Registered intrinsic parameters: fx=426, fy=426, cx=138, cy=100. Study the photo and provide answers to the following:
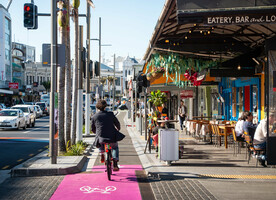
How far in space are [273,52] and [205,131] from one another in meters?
7.48

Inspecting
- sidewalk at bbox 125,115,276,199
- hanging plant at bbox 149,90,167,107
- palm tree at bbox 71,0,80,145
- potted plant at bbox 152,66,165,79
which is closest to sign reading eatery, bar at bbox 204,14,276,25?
sidewalk at bbox 125,115,276,199

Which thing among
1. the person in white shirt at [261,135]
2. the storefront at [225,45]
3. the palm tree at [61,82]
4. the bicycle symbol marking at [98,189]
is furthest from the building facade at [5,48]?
the bicycle symbol marking at [98,189]

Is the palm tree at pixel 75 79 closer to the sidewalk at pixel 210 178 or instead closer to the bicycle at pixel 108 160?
the sidewalk at pixel 210 178

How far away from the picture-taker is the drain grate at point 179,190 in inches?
307

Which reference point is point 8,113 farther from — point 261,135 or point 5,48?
point 5,48

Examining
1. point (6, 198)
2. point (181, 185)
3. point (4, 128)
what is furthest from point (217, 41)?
point (4, 128)

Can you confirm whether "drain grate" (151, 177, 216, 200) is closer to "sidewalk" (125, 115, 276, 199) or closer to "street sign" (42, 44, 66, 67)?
"sidewalk" (125, 115, 276, 199)

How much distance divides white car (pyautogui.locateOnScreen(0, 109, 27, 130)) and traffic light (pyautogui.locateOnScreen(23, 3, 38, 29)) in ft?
55.7

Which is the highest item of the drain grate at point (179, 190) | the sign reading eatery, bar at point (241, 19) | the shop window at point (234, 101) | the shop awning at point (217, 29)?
the shop awning at point (217, 29)

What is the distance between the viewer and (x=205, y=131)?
17.6 meters

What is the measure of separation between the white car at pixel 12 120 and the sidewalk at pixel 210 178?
1630 cm

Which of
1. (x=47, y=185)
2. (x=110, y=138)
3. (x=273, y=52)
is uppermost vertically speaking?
(x=273, y=52)

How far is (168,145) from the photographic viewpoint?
11.4 m

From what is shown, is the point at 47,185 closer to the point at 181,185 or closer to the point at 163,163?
the point at 181,185
